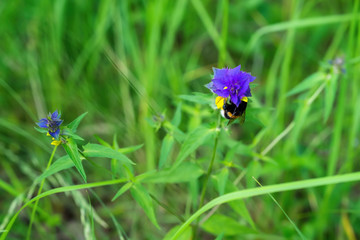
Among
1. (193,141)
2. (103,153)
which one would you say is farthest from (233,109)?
(103,153)

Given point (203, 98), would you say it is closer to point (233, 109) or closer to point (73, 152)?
point (233, 109)

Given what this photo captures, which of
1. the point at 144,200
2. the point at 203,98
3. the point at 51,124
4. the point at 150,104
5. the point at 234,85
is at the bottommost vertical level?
the point at 144,200

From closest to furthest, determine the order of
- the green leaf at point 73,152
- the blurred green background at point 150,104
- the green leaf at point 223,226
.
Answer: the green leaf at point 73,152 < the green leaf at point 223,226 < the blurred green background at point 150,104

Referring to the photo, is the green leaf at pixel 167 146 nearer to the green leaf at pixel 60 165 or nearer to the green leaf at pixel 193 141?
the green leaf at pixel 193 141

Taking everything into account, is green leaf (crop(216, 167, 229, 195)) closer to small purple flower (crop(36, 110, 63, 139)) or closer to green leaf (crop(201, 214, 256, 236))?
green leaf (crop(201, 214, 256, 236))

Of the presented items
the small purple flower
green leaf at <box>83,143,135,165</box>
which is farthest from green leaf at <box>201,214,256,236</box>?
the small purple flower

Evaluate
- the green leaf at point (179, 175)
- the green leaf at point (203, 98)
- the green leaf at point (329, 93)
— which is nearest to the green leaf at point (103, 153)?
the green leaf at point (179, 175)

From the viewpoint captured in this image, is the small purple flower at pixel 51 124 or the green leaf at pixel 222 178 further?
the green leaf at pixel 222 178
